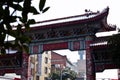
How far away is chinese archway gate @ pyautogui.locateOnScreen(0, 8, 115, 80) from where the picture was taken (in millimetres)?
19445

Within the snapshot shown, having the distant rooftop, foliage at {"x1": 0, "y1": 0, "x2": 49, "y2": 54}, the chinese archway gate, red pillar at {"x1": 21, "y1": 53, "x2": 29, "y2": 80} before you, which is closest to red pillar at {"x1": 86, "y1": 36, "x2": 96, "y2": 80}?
the chinese archway gate

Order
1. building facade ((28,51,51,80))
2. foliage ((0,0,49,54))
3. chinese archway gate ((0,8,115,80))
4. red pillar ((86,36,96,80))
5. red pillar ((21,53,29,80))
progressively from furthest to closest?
building facade ((28,51,51,80)) → red pillar ((21,53,29,80)) → chinese archway gate ((0,8,115,80)) → red pillar ((86,36,96,80)) → foliage ((0,0,49,54))

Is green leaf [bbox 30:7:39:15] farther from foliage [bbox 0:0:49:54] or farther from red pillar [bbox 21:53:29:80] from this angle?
red pillar [bbox 21:53:29:80]

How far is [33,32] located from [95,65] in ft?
17.5

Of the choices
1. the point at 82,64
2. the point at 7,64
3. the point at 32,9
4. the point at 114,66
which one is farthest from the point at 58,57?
the point at 32,9

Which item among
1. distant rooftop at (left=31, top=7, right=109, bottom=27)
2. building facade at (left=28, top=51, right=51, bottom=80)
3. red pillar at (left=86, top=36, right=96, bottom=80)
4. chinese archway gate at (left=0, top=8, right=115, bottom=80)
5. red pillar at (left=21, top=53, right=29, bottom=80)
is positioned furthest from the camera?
building facade at (left=28, top=51, right=51, bottom=80)

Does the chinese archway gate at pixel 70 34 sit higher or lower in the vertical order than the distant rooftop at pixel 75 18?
lower

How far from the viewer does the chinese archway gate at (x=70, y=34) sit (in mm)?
19445

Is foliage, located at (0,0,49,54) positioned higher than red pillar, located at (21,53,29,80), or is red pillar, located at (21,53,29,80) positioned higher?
foliage, located at (0,0,49,54)

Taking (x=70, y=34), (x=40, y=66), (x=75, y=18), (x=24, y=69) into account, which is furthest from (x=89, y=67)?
(x=40, y=66)

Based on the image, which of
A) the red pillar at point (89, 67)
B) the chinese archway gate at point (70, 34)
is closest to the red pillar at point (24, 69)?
the chinese archway gate at point (70, 34)

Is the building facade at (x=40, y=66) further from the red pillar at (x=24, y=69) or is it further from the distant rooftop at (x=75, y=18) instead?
the distant rooftop at (x=75, y=18)

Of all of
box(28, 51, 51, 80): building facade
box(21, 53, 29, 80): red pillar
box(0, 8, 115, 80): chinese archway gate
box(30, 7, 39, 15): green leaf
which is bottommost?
box(28, 51, 51, 80): building facade

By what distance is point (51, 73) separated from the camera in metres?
47.8
